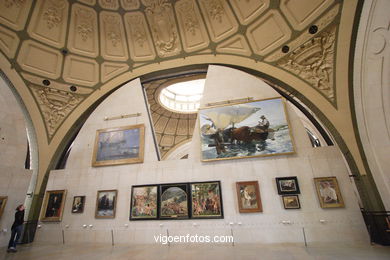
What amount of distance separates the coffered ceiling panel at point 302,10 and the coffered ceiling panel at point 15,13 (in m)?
10.6

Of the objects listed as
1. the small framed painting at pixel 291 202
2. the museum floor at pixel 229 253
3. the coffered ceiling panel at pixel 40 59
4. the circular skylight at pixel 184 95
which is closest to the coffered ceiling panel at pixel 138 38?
the coffered ceiling panel at pixel 40 59

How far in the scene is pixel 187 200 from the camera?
22.0 feet

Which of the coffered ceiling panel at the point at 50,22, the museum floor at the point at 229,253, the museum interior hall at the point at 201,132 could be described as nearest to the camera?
the museum floor at the point at 229,253

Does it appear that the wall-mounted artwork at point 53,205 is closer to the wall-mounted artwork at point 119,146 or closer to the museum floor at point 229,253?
the wall-mounted artwork at point 119,146

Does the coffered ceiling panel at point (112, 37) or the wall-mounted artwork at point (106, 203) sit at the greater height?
the coffered ceiling panel at point (112, 37)

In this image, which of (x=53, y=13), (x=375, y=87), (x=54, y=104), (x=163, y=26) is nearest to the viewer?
(x=375, y=87)

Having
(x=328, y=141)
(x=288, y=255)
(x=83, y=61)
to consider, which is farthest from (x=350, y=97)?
(x=83, y=61)

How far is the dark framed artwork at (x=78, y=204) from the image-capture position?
7492mm

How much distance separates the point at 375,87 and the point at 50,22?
12.9 metres

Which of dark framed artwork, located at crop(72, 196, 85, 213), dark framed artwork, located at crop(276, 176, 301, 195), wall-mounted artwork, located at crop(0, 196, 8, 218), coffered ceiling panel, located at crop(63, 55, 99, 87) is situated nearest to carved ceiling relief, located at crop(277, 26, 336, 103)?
dark framed artwork, located at crop(276, 176, 301, 195)

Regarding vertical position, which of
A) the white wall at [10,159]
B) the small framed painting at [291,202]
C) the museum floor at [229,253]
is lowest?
the museum floor at [229,253]

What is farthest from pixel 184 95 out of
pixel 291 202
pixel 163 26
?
pixel 291 202

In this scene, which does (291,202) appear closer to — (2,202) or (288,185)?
(288,185)

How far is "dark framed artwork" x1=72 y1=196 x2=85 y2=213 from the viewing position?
7.49m
